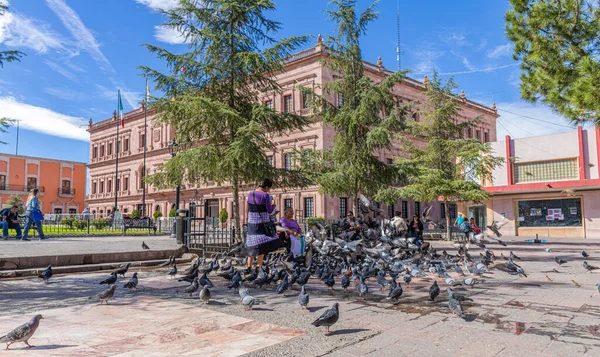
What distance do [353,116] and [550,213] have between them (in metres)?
21.2

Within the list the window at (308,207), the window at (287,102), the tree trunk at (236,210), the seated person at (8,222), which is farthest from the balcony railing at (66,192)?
the tree trunk at (236,210)

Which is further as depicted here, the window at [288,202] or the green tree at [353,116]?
the window at [288,202]

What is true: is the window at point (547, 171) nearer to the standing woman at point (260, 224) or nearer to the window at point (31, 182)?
the standing woman at point (260, 224)

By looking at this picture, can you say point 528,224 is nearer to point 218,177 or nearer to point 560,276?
point 560,276

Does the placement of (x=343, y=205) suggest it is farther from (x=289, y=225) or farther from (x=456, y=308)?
(x=456, y=308)

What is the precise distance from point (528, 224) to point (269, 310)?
28899 mm

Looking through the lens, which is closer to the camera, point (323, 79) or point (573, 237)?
point (573, 237)

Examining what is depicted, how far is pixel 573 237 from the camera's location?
27188 mm

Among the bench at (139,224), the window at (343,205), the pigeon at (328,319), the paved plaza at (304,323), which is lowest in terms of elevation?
Result: the paved plaza at (304,323)

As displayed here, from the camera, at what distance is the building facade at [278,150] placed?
3462 centimetres

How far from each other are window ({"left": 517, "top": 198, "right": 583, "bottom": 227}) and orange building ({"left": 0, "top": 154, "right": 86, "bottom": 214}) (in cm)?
5798

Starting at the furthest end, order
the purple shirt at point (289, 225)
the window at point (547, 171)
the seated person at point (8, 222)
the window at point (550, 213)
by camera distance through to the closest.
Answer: the window at point (547, 171) → the window at point (550, 213) → the seated person at point (8, 222) → the purple shirt at point (289, 225)

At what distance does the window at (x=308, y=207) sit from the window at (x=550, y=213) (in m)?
15.3

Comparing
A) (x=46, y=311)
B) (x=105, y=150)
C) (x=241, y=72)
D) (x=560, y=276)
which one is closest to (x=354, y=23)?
(x=241, y=72)
